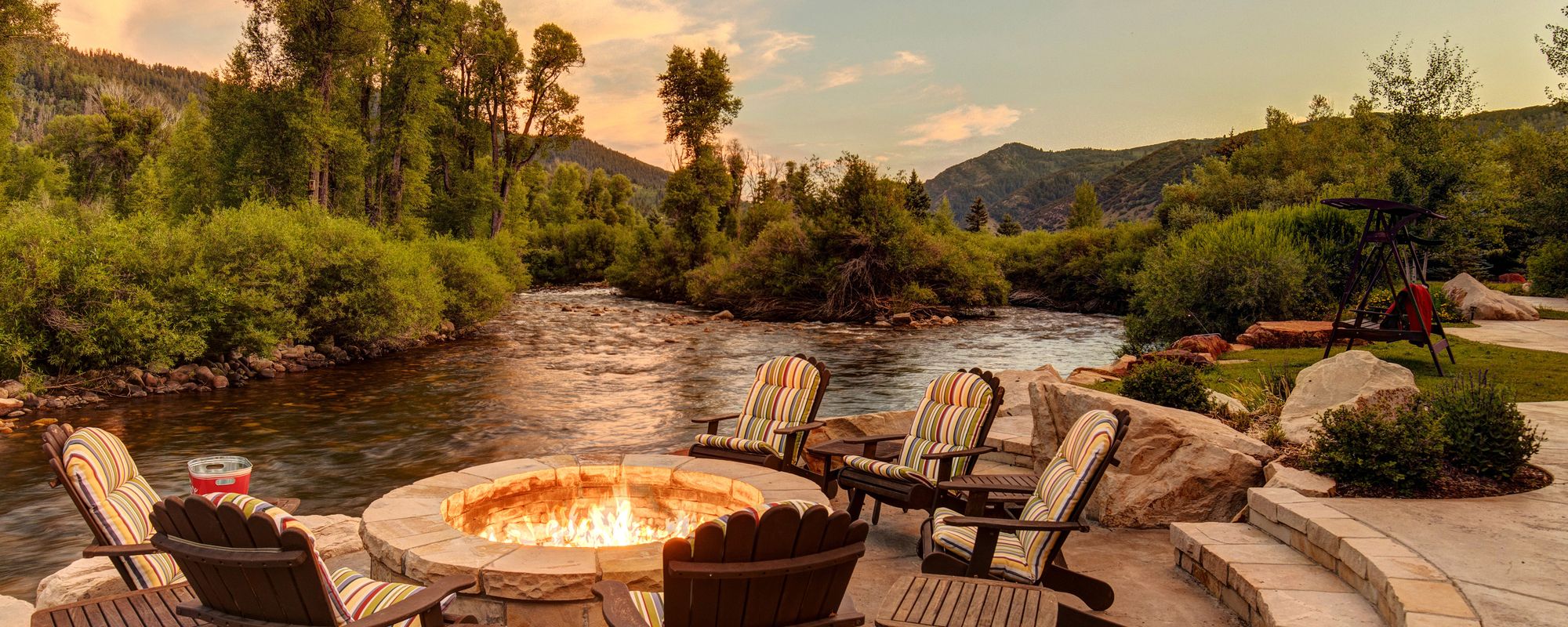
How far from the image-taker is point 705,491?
5215 mm

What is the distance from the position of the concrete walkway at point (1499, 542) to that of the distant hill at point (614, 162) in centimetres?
11211

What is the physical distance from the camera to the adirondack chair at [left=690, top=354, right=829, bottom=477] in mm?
6375

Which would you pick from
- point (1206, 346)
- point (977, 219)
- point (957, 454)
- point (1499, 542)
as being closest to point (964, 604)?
point (957, 454)

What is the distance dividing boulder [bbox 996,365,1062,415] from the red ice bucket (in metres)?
6.35

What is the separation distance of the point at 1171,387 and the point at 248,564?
23.2 feet

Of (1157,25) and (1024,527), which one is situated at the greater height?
(1157,25)

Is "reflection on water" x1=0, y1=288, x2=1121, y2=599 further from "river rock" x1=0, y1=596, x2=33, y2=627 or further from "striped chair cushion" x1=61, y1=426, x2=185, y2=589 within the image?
"striped chair cushion" x1=61, y1=426, x2=185, y2=589

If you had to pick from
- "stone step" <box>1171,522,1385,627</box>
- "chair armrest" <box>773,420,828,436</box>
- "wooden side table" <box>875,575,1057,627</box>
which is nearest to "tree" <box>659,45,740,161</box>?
"chair armrest" <box>773,420,828,436</box>

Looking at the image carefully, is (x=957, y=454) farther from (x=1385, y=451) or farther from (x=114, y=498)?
(x=114, y=498)

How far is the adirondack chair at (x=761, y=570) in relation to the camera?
8.34ft

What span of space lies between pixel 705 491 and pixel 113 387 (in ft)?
40.8

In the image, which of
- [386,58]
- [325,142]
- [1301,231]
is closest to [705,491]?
[1301,231]

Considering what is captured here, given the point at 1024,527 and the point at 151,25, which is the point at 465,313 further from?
the point at 1024,527

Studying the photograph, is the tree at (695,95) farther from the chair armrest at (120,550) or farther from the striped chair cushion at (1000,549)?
the chair armrest at (120,550)
